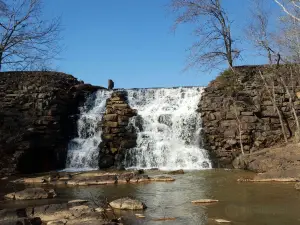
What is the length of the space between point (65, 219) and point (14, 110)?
14.8m

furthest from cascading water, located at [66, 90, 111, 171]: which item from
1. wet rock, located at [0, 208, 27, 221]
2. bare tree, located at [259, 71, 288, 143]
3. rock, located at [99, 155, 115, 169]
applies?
wet rock, located at [0, 208, 27, 221]

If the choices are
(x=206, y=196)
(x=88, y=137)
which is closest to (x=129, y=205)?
(x=206, y=196)

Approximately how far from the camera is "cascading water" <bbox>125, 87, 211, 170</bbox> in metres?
18.0

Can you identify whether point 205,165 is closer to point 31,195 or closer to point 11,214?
point 31,195

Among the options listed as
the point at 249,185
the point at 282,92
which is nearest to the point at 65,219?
the point at 249,185

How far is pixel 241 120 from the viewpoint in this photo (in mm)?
18828

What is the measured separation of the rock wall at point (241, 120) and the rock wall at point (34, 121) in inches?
319

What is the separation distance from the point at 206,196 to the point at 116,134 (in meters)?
10.8

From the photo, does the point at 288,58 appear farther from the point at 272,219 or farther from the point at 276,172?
the point at 272,219

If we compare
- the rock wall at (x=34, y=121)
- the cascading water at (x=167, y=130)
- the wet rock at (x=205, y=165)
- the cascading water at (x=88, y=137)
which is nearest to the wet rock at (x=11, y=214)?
the cascading water at (x=167, y=130)

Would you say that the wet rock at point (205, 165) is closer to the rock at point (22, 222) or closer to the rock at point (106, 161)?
the rock at point (106, 161)

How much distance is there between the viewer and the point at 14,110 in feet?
65.5

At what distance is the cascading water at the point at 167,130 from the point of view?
18.0m

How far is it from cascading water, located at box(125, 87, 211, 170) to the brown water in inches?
169
